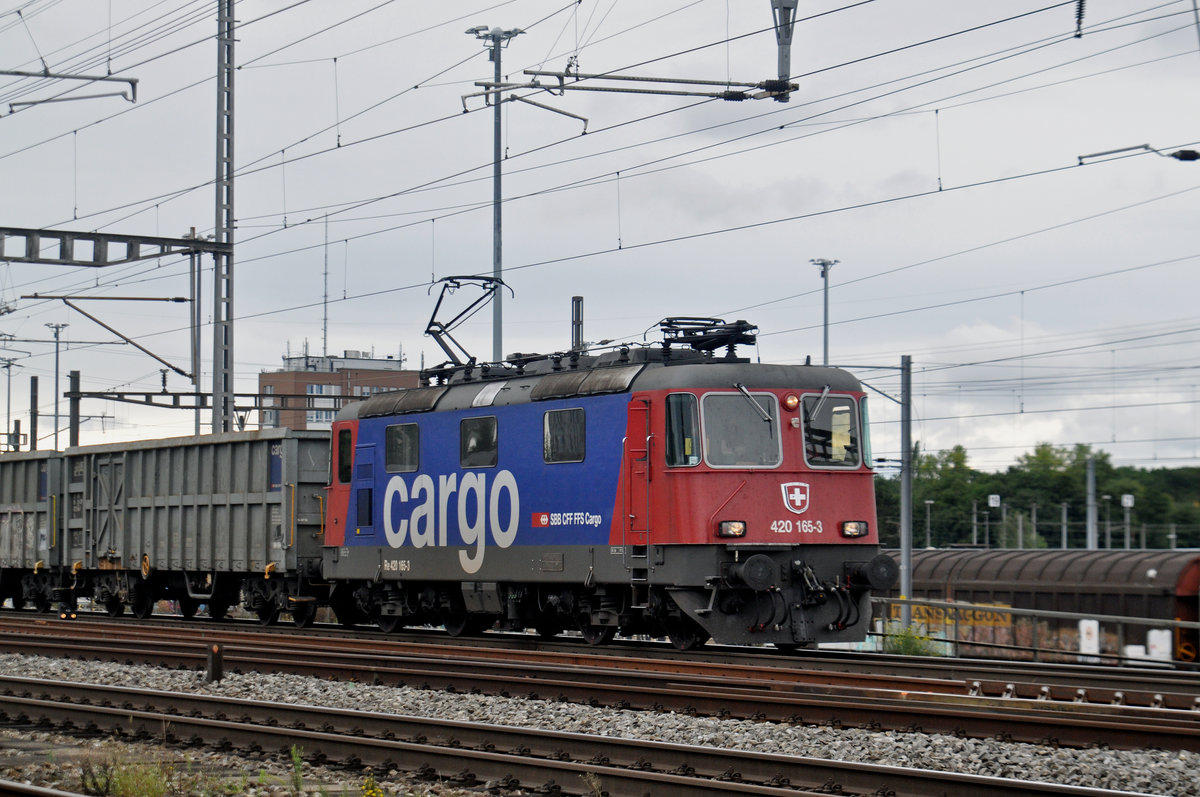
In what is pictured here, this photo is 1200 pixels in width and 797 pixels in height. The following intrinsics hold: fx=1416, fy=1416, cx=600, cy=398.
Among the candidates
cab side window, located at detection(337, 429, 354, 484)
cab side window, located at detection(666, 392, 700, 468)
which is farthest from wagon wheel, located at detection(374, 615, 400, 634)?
cab side window, located at detection(666, 392, 700, 468)

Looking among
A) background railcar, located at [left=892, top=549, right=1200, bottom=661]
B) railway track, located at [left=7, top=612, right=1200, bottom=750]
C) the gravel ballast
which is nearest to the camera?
the gravel ballast

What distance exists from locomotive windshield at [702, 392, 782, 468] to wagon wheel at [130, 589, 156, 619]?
53.1 ft

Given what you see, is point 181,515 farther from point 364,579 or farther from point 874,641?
point 874,641

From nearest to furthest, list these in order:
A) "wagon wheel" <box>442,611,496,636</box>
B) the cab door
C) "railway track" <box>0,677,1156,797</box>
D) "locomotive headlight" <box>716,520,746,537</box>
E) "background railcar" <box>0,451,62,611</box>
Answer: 1. "railway track" <box>0,677,1156,797</box>
2. "locomotive headlight" <box>716,520,746,537</box>
3. "wagon wheel" <box>442,611,496,636</box>
4. the cab door
5. "background railcar" <box>0,451,62,611</box>

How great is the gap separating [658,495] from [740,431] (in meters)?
1.27

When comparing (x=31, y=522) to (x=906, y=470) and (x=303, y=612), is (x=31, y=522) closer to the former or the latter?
(x=303, y=612)

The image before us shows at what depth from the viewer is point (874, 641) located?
23828mm

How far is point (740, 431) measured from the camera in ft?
56.2

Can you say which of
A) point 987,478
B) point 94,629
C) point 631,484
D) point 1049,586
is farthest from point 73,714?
point 987,478

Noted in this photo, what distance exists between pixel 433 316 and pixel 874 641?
922cm

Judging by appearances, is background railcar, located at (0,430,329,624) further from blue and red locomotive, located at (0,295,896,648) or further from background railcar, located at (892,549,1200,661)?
background railcar, located at (892,549,1200,661)

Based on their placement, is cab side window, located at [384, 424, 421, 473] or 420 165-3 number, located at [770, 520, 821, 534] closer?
420 165-3 number, located at [770, 520, 821, 534]

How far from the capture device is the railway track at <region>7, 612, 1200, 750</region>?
35.7ft

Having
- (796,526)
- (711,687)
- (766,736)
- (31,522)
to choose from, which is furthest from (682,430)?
(31,522)
